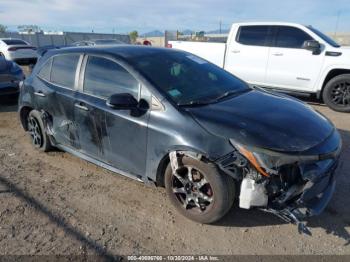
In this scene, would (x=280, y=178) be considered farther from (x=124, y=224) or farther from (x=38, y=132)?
(x=38, y=132)

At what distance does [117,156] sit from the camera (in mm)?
3732

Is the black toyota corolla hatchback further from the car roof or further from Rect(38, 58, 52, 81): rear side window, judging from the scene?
Rect(38, 58, 52, 81): rear side window

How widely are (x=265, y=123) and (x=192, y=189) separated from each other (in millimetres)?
951

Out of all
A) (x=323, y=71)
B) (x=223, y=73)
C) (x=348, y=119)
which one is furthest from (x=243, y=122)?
(x=323, y=71)

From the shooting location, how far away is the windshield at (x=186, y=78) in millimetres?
3471

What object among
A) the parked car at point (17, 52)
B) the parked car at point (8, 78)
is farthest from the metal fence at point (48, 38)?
the parked car at point (8, 78)

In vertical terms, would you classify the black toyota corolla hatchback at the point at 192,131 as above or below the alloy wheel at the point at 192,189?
above

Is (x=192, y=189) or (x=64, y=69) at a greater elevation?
(x=64, y=69)

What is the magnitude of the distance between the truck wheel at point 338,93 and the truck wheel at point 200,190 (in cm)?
526

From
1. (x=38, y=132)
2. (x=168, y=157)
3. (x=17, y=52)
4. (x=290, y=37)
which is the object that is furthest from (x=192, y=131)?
(x=17, y=52)

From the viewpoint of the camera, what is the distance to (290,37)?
7660 mm

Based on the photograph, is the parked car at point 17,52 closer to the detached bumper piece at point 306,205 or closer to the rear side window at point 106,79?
the rear side window at point 106,79

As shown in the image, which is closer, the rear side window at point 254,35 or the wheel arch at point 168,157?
the wheel arch at point 168,157

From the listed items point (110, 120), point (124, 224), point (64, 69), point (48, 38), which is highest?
point (64, 69)
